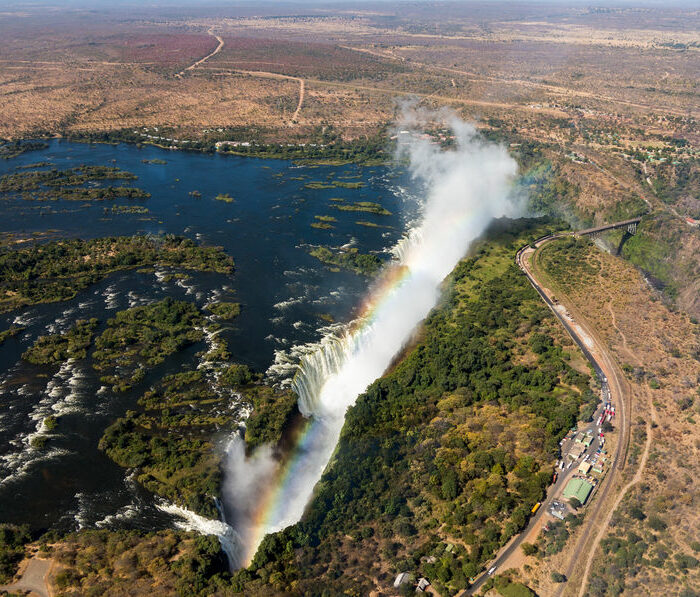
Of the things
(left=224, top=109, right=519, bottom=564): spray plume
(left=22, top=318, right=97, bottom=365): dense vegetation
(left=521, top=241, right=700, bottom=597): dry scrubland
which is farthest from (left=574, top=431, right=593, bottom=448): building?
(left=22, top=318, right=97, bottom=365): dense vegetation

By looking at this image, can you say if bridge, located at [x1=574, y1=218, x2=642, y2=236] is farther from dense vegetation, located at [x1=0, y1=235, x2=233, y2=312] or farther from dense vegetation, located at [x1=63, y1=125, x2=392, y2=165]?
dense vegetation, located at [x1=0, y1=235, x2=233, y2=312]

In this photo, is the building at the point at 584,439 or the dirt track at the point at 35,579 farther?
the building at the point at 584,439

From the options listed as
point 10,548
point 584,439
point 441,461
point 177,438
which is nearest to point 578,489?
point 584,439

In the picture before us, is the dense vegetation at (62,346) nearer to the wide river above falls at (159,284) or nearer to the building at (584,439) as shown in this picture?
the wide river above falls at (159,284)

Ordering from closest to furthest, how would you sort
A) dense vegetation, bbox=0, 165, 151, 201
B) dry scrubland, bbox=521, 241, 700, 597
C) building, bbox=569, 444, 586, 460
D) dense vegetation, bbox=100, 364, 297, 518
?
dry scrubland, bbox=521, 241, 700, 597 < dense vegetation, bbox=100, 364, 297, 518 < building, bbox=569, 444, 586, 460 < dense vegetation, bbox=0, 165, 151, 201

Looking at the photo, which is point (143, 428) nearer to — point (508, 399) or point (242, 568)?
point (242, 568)

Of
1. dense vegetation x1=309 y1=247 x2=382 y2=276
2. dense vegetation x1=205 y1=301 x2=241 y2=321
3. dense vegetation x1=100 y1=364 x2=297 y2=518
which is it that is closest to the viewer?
dense vegetation x1=100 y1=364 x2=297 y2=518

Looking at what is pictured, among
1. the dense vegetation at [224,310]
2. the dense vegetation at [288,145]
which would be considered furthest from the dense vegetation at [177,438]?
the dense vegetation at [288,145]
